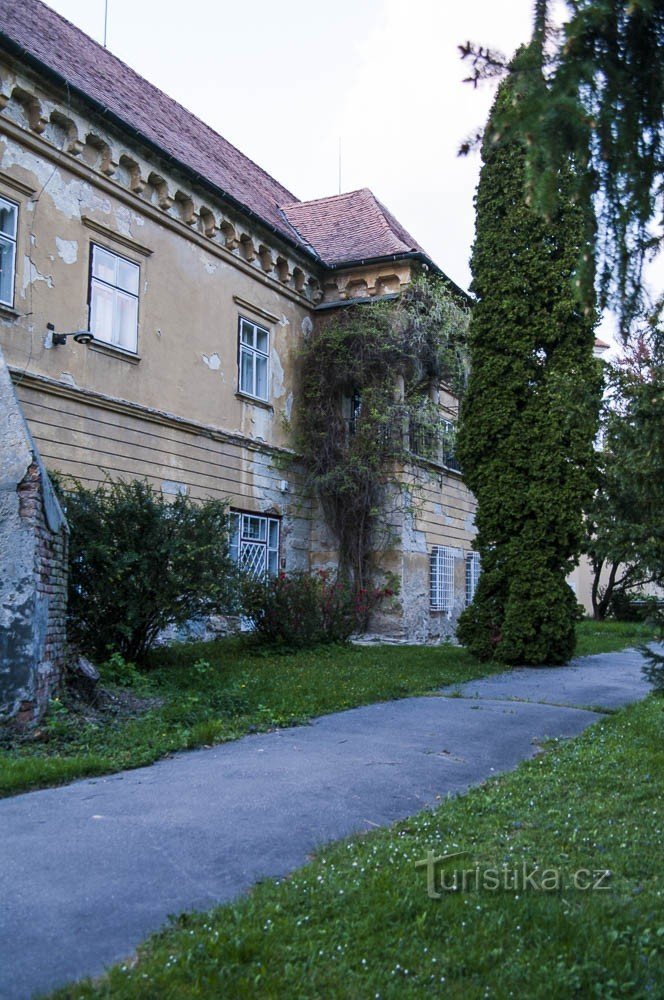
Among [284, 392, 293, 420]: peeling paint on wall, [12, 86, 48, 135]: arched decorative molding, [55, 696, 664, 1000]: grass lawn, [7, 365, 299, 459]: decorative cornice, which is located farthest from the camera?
[284, 392, 293, 420]: peeling paint on wall

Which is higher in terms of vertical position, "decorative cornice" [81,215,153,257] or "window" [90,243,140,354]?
"decorative cornice" [81,215,153,257]

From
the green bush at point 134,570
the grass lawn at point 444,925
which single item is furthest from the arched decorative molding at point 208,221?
the grass lawn at point 444,925

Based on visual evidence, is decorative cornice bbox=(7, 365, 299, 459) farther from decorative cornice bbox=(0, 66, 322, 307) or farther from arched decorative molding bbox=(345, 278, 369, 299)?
arched decorative molding bbox=(345, 278, 369, 299)

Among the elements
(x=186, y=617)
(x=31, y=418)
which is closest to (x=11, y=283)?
(x=31, y=418)

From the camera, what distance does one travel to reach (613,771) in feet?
19.9

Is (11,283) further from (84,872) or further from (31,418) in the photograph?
(84,872)

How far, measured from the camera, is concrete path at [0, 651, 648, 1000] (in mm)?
3346

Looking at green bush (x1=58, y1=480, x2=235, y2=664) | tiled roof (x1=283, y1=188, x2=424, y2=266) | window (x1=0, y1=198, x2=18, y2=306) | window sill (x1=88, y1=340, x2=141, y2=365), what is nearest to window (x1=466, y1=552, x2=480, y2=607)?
tiled roof (x1=283, y1=188, x2=424, y2=266)

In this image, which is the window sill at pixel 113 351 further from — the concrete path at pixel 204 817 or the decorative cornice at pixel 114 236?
the concrete path at pixel 204 817

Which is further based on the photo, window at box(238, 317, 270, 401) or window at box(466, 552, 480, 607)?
window at box(466, 552, 480, 607)

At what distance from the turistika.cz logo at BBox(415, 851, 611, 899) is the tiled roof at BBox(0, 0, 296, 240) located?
11782 millimetres

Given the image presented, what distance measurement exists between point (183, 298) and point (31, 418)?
4.25 m

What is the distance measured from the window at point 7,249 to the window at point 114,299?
1404 mm

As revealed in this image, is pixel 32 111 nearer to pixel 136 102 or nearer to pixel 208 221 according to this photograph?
pixel 208 221
